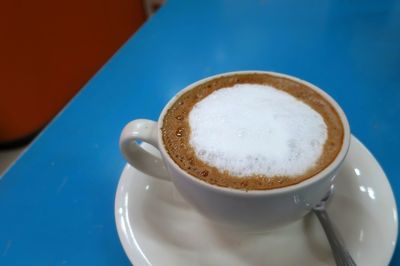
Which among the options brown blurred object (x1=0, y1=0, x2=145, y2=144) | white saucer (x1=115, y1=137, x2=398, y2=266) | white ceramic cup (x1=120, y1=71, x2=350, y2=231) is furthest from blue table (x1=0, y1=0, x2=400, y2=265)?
brown blurred object (x1=0, y1=0, x2=145, y2=144)

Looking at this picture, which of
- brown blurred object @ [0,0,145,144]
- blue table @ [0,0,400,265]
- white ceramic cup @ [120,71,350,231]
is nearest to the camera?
white ceramic cup @ [120,71,350,231]

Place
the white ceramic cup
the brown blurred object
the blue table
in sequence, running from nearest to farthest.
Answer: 1. the white ceramic cup
2. the blue table
3. the brown blurred object

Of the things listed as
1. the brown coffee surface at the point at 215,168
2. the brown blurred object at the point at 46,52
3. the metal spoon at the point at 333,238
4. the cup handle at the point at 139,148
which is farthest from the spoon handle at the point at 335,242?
the brown blurred object at the point at 46,52

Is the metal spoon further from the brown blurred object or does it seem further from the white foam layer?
the brown blurred object

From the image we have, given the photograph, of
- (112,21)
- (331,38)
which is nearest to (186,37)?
(331,38)

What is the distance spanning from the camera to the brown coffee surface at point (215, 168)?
1.38 feet

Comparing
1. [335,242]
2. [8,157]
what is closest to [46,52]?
[8,157]

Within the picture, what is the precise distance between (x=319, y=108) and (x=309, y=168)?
0.12 m

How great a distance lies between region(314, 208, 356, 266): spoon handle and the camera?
430 mm

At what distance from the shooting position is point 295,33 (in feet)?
A: 3.51

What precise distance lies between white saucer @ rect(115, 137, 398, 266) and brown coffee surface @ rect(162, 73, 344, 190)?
0.12 m

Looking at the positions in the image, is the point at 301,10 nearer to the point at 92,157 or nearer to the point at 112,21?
the point at 92,157

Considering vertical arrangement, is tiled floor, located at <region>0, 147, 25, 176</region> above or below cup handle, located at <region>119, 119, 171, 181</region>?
below

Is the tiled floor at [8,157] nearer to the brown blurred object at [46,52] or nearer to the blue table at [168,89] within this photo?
the brown blurred object at [46,52]
